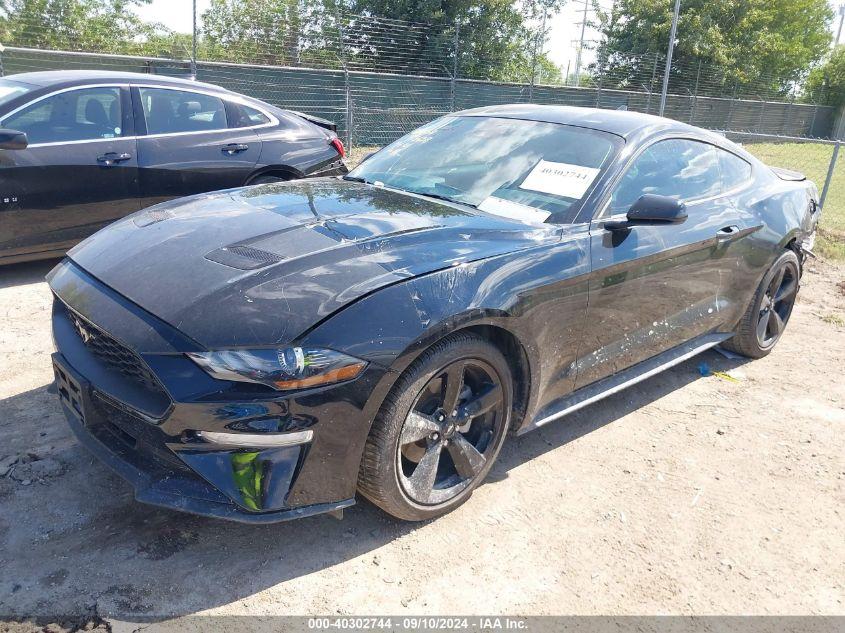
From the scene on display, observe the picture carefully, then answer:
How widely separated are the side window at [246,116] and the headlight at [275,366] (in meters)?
4.25

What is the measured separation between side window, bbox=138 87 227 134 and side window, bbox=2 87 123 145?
0.25 m

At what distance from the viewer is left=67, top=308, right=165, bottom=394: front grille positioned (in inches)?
90.6

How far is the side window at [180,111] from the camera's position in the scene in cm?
550

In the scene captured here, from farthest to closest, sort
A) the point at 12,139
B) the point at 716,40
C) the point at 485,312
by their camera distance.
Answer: the point at 716,40 → the point at 12,139 → the point at 485,312

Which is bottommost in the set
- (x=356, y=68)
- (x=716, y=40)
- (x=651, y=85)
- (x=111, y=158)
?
(x=111, y=158)

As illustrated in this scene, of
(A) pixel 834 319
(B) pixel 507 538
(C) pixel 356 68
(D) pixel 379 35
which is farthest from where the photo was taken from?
(D) pixel 379 35

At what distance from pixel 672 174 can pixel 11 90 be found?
4580mm

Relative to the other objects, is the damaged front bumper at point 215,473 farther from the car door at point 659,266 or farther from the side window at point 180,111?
the side window at point 180,111

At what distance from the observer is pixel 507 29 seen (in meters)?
24.2

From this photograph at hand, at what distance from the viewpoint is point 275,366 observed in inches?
86.6

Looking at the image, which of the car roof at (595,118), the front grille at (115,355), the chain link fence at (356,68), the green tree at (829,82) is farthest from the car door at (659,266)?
the green tree at (829,82)

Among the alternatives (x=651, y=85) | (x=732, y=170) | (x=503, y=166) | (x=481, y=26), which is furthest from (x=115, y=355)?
(x=651, y=85)

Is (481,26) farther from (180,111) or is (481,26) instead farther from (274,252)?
(274,252)

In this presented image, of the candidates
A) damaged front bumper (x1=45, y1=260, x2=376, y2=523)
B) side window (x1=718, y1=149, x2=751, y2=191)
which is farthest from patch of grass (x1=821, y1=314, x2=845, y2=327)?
damaged front bumper (x1=45, y1=260, x2=376, y2=523)
